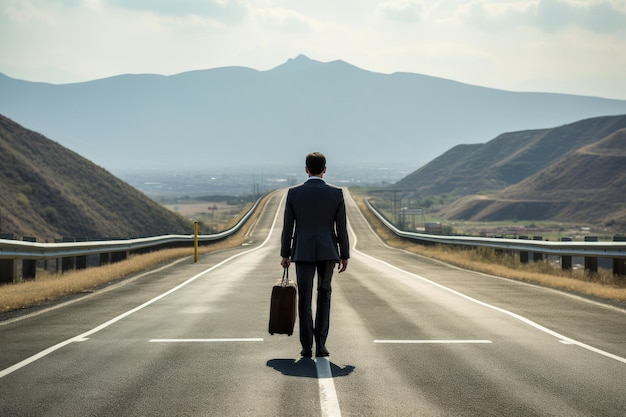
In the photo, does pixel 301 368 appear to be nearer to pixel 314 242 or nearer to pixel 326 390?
pixel 326 390

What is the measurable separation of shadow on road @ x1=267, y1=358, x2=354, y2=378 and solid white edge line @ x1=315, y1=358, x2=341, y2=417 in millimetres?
55

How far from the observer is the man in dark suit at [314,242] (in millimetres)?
9953

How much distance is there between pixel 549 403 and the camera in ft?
24.9

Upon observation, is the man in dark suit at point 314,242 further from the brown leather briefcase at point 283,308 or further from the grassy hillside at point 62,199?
the grassy hillside at point 62,199

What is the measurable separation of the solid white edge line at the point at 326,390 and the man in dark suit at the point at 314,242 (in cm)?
47

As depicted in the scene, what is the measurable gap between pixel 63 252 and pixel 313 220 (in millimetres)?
13684

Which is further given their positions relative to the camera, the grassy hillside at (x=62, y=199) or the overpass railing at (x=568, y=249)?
the grassy hillside at (x=62, y=199)

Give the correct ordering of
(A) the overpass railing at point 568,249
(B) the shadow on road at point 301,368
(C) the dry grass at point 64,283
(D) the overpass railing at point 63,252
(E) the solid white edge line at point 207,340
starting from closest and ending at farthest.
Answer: (B) the shadow on road at point 301,368, (E) the solid white edge line at point 207,340, (C) the dry grass at point 64,283, (D) the overpass railing at point 63,252, (A) the overpass railing at point 568,249

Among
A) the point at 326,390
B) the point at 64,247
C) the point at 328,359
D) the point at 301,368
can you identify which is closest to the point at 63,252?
the point at 64,247

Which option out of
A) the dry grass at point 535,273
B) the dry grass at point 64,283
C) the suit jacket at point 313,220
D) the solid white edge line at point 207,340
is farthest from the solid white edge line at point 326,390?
the dry grass at point 535,273

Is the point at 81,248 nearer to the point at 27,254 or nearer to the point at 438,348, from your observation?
the point at 27,254

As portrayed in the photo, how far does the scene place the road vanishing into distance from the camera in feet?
24.8

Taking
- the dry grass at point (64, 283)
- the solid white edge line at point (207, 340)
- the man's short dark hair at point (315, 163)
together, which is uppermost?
the man's short dark hair at point (315, 163)

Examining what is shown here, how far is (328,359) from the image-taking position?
386 inches
